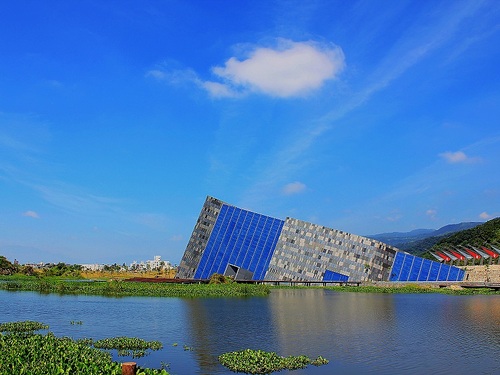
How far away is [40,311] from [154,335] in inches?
697

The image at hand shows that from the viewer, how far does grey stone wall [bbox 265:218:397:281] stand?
8825cm

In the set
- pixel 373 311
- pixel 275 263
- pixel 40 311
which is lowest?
pixel 40 311

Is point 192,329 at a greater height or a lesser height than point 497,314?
lesser

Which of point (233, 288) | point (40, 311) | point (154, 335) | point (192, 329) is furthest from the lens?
point (233, 288)

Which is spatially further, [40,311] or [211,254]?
[211,254]

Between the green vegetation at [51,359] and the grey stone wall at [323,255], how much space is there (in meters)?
66.6

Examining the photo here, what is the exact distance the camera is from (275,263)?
91.8m

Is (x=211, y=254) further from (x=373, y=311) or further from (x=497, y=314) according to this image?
(x=497, y=314)

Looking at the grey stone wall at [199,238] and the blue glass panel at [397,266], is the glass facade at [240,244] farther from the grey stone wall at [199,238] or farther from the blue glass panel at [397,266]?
the blue glass panel at [397,266]

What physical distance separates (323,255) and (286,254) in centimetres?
708

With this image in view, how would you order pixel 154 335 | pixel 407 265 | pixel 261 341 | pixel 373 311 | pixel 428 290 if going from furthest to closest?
1. pixel 407 265
2. pixel 428 290
3. pixel 373 311
4. pixel 154 335
5. pixel 261 341

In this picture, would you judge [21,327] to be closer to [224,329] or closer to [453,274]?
[224,329]

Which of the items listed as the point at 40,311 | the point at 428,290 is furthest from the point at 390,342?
the point at 428,290

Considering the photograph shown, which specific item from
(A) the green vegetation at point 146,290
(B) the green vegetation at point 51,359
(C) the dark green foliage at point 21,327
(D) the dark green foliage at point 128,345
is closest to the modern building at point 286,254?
(A) the green vegetation at point 146,290
